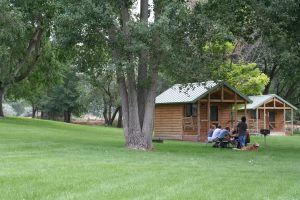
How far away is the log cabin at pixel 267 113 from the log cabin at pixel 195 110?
1075 cm

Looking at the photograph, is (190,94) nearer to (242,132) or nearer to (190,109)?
(190,109)

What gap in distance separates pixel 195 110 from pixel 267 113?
1793 centimetres

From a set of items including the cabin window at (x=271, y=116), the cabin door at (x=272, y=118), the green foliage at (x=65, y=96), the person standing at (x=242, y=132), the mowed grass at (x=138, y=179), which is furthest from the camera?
the green foliage at (x=65, y=96)

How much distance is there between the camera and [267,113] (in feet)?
167

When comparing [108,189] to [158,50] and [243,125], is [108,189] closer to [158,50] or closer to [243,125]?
[158,50]

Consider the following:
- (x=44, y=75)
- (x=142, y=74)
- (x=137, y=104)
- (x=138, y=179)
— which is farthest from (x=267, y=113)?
(x=138, y=179)

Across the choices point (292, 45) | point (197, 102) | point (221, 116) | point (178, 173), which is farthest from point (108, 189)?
point (221, 116)

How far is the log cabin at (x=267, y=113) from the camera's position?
1876 inches

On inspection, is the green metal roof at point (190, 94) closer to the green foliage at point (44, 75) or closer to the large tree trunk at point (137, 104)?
the large tree trunk at point (137, 104)

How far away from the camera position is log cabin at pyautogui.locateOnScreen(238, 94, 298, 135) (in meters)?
47.7

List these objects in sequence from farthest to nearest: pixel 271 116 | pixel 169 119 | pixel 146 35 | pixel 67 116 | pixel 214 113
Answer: pixel 67 116 → pixel 271 116 → pixel 214 113 → pixel 169 119 → pixel 146 35

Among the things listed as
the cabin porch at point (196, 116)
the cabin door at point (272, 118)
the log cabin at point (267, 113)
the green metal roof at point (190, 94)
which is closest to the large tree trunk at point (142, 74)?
the green metal roof at point (190, 94)

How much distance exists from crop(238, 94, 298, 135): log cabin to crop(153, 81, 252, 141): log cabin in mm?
10749

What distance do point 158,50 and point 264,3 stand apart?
5.27 metres
